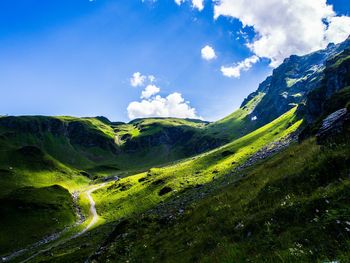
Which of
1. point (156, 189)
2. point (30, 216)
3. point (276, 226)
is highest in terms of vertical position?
point (30, 216)

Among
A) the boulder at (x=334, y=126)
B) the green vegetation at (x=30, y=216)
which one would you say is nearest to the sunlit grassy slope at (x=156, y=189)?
the green vegetation at (x=30, y=216)

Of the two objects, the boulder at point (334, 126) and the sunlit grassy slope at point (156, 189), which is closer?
the boulder at point (334, 126)

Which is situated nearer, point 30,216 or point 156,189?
point 30,216

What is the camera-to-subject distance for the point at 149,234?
26078 mm

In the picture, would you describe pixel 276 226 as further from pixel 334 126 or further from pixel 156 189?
pixel 156 189

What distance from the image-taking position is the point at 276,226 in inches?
487

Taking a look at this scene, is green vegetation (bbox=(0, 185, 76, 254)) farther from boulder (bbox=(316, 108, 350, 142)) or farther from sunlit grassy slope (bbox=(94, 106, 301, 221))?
boulder (bbox=(316, 108, 350, 142))

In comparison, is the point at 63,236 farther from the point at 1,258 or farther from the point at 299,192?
the point at 299,192

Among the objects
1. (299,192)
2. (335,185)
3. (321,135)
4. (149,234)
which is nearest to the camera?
(335,185)

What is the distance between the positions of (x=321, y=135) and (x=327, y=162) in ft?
22.0

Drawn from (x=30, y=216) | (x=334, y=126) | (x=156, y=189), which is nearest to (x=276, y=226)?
(x=334, y=126)

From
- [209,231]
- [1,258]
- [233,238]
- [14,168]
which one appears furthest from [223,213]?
[14,168]

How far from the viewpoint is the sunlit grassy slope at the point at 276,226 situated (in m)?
9.24

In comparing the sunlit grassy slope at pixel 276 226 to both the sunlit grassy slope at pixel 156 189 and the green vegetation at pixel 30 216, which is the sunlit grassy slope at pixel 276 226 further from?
the green vegetation at pixel 30 216
